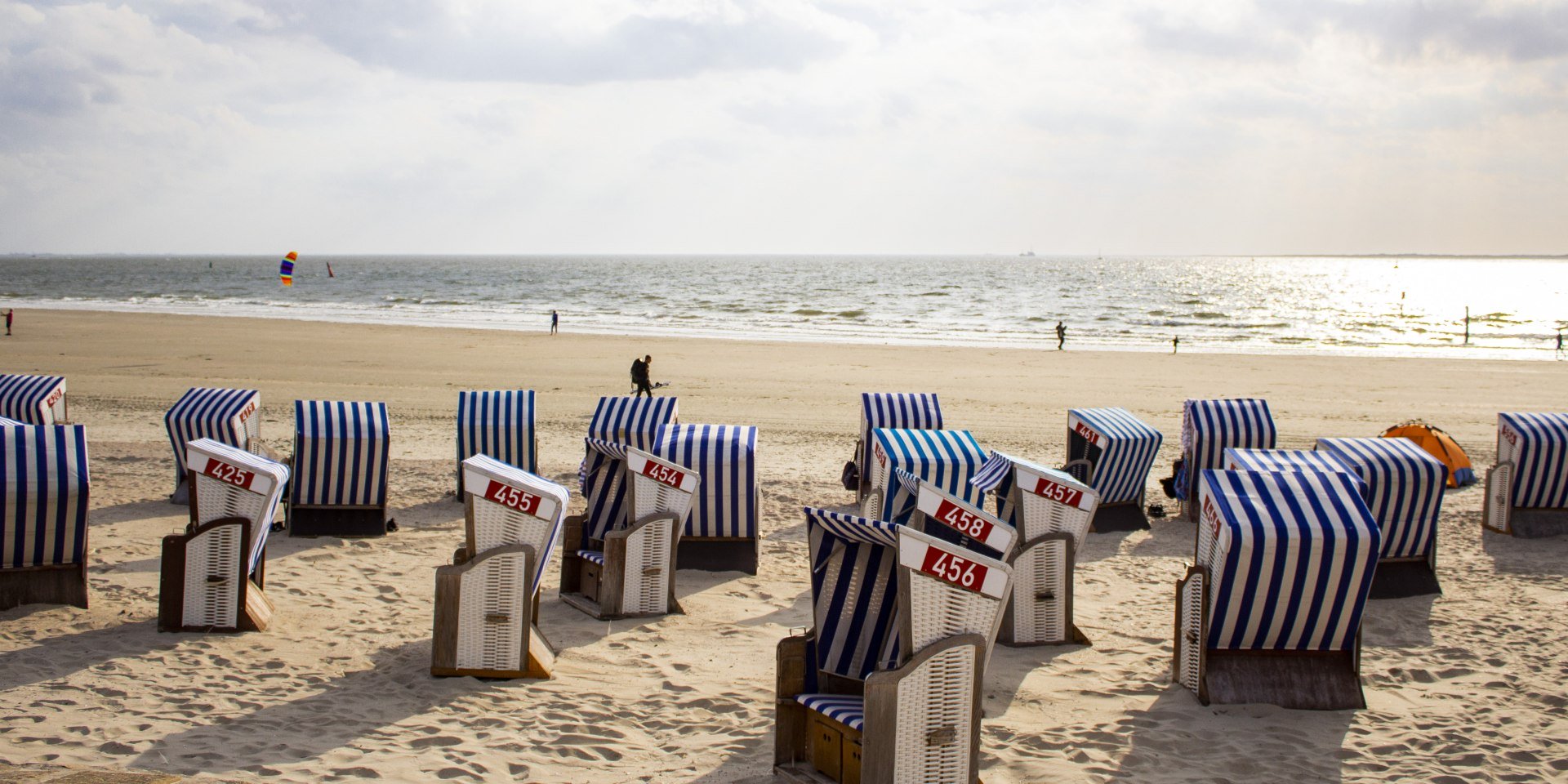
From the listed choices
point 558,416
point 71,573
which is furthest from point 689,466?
point 558,416

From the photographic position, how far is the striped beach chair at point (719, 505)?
10477 mm

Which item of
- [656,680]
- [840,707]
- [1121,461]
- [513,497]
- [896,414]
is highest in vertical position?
[896,414]

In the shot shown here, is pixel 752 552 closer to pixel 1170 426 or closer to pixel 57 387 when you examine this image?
pixel 57 387

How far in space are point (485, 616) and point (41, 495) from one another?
12.0 feet

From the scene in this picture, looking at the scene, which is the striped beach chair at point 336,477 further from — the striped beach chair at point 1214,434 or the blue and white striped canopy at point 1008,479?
the striped beach chair at point 1214,434

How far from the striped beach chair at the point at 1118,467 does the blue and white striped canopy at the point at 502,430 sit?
20.4 ft

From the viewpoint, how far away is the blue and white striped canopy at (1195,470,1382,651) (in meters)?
6.95

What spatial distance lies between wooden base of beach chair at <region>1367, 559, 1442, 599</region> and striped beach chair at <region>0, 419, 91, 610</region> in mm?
10394

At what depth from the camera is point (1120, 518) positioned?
12.5m

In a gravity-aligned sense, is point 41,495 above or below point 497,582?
above

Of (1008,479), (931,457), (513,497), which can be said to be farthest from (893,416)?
(513,497)

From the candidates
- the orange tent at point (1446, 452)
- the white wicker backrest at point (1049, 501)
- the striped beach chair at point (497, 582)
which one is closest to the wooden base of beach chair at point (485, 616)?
the striped beach chair at point (497, 582)

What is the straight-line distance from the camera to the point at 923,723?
16.8ft

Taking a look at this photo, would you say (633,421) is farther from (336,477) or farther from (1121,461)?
(1121,461)
